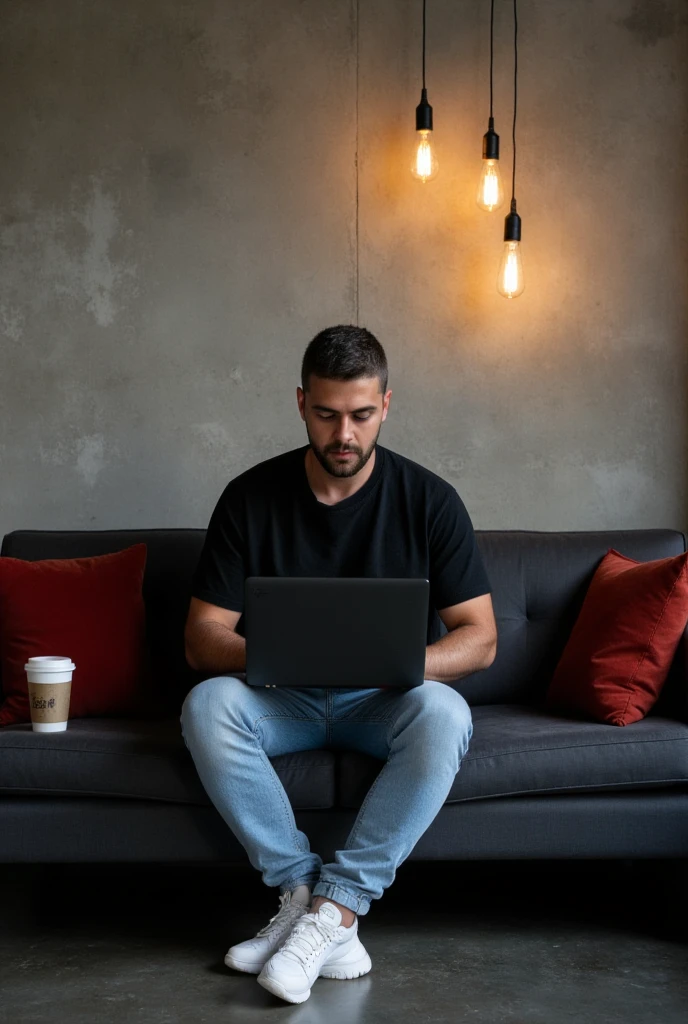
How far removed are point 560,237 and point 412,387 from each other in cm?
65

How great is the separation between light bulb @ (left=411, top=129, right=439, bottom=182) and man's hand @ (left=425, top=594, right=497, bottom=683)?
1.48 meters

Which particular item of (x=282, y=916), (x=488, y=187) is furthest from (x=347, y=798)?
(x=488, y=187)

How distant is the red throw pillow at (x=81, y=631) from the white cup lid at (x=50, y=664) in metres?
0.20

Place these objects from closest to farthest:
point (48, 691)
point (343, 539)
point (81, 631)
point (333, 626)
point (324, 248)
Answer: point (333, 626), point (48, 691), point (343, 539), point (81, 631), point (324, 248)

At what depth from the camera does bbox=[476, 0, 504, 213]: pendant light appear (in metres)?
3.29

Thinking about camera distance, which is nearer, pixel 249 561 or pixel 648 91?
pixel 249 561

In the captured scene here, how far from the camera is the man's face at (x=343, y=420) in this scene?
7.73 feet

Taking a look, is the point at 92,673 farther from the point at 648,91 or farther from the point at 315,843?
the point at 648,91

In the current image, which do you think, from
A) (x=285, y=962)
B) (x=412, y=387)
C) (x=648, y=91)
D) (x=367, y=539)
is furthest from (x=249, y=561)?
(x=648, y=91)

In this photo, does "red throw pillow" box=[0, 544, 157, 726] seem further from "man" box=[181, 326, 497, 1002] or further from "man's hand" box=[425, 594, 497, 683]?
"man's hand" box=[425, 594, 497, 683]

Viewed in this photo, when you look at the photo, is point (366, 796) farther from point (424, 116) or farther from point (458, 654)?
point (424, 116)

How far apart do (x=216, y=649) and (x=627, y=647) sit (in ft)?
3.05

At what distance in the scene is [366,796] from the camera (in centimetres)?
216

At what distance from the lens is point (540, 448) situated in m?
3.43
